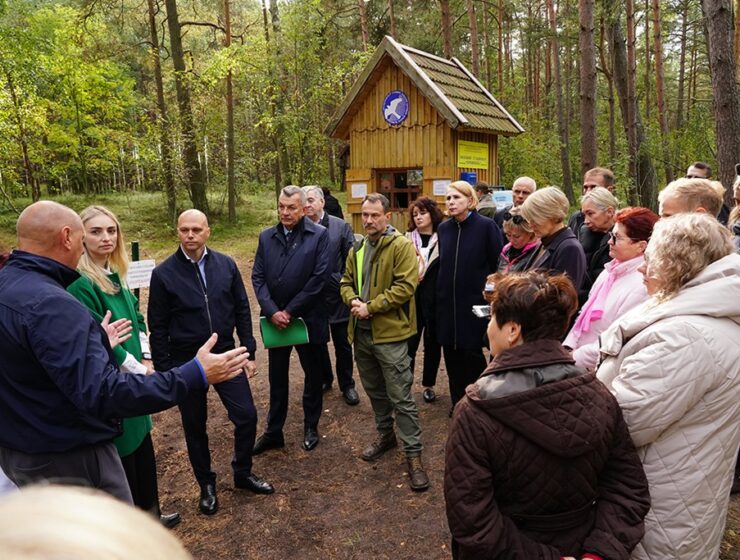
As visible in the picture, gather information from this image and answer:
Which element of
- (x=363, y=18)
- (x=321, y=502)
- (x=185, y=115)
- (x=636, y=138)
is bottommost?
(x=321, y=502)

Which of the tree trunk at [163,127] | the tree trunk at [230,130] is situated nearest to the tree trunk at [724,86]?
the tree trunk at [230,130]

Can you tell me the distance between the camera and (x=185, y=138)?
15.5 meters

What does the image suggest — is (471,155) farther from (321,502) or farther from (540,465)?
(540,465)

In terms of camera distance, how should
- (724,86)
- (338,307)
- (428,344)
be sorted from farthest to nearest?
1. (724,86)
2. (338,307)
3. (428,344)

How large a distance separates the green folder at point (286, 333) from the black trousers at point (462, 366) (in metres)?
1.34

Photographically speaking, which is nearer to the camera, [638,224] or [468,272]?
[638,224]

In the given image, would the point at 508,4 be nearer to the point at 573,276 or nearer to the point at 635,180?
the point at 635,180

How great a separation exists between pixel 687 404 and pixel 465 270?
107 inches

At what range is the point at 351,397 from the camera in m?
5.59

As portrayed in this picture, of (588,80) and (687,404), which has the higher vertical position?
(588,80)

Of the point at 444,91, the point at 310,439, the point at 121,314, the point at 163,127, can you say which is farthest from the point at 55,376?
the point at 163,127

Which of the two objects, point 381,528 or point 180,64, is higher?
point 180,64

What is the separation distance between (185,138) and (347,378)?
486 inches

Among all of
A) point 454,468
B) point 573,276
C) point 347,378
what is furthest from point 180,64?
point 454,468
